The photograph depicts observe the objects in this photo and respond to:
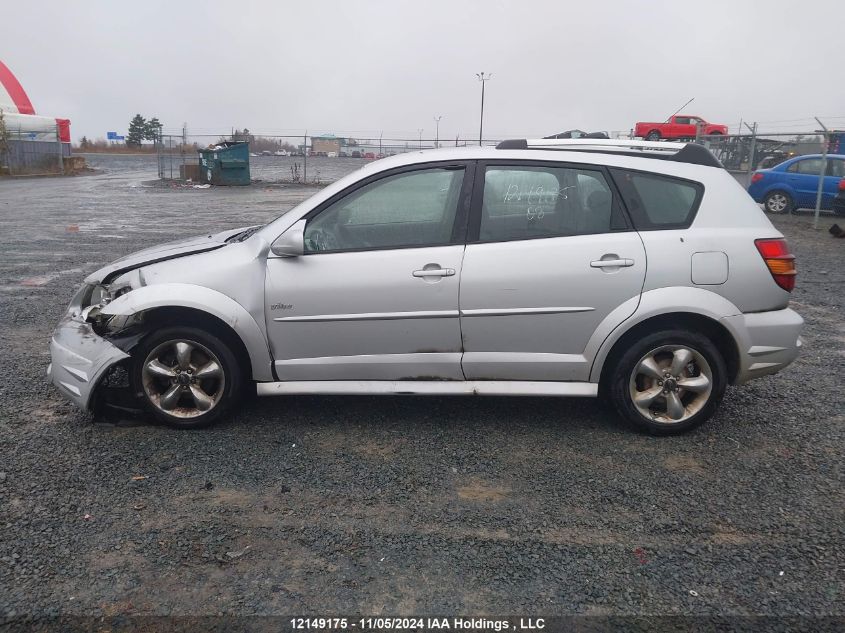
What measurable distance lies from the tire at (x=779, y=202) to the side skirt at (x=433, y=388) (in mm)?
15215

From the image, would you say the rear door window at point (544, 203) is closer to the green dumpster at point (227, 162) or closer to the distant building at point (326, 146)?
the green dumpster at point (227, 162)

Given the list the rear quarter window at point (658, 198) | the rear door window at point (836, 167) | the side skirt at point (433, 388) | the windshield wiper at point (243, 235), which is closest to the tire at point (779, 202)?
the rear door window at point (836, 167)

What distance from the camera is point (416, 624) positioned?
2.62 m

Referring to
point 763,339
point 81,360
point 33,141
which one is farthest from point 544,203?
point 33,141

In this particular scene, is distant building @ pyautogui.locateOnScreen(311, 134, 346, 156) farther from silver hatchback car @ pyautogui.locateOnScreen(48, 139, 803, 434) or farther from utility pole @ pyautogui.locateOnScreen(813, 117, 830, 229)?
silver hatchback car @ pyautogui.locateOnScreen(48, 139, 803, 434)

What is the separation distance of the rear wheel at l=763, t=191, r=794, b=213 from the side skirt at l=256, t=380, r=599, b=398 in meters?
15.2

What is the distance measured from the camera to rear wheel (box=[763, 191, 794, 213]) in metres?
16.9

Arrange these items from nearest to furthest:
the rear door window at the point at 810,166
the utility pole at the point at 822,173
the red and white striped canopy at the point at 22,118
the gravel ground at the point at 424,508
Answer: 1. the gravel ground at the point at 424,508
2. the utility pole at the point at 822,173
3. the rear door window at the point at 810,166
4. the red and white striped canopy at the point at 22,118

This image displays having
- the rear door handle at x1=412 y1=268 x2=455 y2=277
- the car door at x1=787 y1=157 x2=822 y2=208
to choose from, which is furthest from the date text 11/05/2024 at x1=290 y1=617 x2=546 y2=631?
the car door at x1=787 y1=157 x2=822 y2=208

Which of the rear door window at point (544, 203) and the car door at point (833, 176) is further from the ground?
the car door at point (833, 176)

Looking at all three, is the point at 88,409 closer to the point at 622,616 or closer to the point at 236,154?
the point at 622,616

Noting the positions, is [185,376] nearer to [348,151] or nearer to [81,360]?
[81,360]

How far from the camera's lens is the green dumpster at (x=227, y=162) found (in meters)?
28.8

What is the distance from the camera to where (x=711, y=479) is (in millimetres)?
3785
